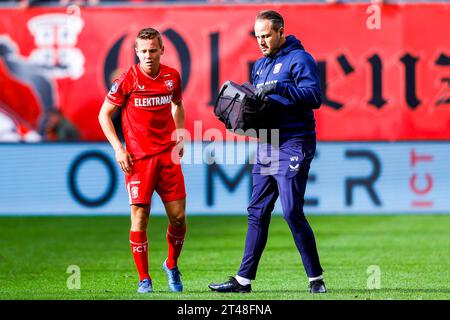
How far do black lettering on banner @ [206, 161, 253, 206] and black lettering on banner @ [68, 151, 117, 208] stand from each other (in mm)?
1464

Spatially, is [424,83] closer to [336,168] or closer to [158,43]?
[336,168]

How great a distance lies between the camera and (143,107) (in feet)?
30.5

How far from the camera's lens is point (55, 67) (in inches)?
761

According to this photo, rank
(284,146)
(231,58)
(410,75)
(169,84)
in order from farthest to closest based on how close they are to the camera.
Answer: (231,58), (410,75), (169,84), (284,146)

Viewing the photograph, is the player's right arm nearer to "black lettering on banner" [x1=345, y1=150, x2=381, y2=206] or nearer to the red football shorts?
the red football shorts

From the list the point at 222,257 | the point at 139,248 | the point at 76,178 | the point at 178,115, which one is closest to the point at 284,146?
the point at 178,115

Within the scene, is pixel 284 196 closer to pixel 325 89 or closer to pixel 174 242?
pixel 174 242

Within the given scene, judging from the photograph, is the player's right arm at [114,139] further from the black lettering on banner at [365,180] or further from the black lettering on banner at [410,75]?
the black lettering on banner at [410,75]

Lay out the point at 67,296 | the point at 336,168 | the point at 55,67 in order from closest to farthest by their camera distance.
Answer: the point at 67,296 → the point at 336,168 → the point at 55,67

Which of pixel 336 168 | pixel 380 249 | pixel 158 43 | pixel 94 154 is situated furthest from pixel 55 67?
pixel 158 43

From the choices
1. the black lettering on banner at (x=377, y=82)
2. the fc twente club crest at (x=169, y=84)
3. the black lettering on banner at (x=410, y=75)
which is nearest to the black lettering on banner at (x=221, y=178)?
the black lettering on banner at (x=377, y=82)

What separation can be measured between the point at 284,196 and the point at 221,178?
30.0ft

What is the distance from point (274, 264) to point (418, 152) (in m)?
6.81

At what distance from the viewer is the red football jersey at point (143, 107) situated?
30.4 feet
